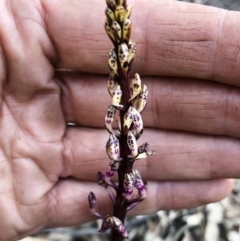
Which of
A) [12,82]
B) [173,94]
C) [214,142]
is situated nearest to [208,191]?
[214,142]

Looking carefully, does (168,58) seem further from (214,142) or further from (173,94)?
(214,142)

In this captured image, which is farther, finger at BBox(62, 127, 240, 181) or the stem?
finger at BBox(62, 127, 240, 181)

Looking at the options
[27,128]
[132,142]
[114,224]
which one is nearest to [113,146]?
[132,142]

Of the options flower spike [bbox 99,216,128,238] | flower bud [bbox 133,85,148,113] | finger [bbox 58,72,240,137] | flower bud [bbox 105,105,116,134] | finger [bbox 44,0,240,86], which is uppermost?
finger [bbox 44,0,240,86]

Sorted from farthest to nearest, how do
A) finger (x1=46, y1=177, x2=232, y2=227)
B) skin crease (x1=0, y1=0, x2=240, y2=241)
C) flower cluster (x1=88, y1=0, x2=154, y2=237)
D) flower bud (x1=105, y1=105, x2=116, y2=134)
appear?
finger (x1=46, y1=177, x2=232, y2=227) → skin crease (x1=0, y1=0, x2=240, y2=241) → flower bud (x1=105, y1=105, x2=116, y2=134) → flower cluster (x1=88, y1=0, x2=154, y2=237)

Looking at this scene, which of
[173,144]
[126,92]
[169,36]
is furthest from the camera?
[173,144]

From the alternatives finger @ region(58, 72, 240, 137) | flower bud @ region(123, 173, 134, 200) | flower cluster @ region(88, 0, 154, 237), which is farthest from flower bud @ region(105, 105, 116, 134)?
finger @ region(58, 72, 240, 137)

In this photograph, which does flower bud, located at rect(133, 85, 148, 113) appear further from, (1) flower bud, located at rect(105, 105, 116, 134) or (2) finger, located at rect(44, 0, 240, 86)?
(2) finger, located at rect(44, 0, 240, 86)
